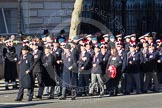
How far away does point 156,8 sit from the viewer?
99.2 feet

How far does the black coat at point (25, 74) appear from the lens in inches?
696

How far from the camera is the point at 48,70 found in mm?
18719

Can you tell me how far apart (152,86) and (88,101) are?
4226 mm

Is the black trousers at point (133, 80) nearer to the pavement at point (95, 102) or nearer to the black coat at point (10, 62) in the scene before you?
the pavement at point (95, 102)

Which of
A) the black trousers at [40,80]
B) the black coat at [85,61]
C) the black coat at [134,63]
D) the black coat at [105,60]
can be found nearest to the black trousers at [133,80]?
the black coat at [134,63]

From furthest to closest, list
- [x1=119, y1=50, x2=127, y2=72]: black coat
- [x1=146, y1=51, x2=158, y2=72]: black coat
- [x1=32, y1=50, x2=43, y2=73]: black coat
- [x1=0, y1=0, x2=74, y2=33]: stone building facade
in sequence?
1. [x1=0, y1=0, x2=74, y2=33]: stone building facade
2. [x1=146, y1=51, x2=158, y2=72]: black coat
3. [x1=119, y1=50, x2=127, y2=72]: black coat
4. [x1=32, y1=50, x2=43, y2=73]: black coat

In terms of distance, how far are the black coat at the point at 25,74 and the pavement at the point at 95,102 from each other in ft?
1.79

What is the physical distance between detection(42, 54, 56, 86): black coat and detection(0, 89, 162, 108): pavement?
595 mm

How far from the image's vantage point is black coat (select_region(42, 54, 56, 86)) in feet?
60.9

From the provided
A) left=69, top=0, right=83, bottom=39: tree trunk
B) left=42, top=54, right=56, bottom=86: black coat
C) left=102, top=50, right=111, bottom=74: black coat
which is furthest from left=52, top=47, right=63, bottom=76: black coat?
left=69, top=0, right=83, bottom=39: tree trunk

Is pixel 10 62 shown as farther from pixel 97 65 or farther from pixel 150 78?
pixel 150 78

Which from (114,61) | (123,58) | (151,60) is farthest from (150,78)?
(114,61)

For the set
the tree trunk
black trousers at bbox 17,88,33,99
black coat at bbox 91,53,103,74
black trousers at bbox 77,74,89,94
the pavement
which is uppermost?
the tree trunk

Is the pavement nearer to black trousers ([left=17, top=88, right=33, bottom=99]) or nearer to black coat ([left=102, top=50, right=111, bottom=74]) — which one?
black trousers ([left=17, top=88, right=33, bottom=99])
